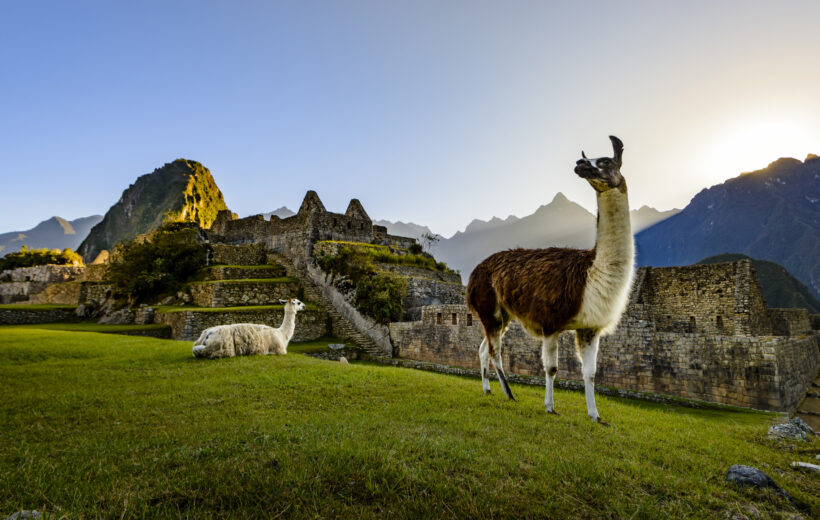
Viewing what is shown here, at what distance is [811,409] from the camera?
10.3m

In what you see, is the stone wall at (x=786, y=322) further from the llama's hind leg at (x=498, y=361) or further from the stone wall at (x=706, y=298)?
the llama's hind leg at (x=498, y=361)

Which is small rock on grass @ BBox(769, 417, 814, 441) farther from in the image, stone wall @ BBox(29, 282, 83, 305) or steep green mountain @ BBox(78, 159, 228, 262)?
steep green mountain @ BBox(78, 159, 228, 262)

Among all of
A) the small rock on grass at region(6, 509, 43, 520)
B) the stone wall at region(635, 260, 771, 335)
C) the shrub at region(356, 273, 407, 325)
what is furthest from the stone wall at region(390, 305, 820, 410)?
the small rock on grass at region(6, 509, 43, 520)

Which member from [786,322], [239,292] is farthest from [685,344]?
[239,292]

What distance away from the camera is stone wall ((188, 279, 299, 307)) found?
2127cm

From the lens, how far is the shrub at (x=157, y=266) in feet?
76.7

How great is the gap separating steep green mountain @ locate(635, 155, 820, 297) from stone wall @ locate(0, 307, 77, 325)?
207ft

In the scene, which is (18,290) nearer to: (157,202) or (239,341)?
(239,341)

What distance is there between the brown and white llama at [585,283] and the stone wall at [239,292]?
19.2 metres

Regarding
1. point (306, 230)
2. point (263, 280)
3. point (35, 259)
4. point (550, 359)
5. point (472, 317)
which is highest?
point (306, 230)

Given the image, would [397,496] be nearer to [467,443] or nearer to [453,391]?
[467,443]

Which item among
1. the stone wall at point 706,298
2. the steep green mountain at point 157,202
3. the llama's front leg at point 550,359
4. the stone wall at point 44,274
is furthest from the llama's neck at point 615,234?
the steep green mountain at point 157,202

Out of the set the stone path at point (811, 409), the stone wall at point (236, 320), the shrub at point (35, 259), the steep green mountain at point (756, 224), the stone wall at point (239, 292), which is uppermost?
the steep green mountain at point (756, 224)

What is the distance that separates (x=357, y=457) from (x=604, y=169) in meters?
4.15
